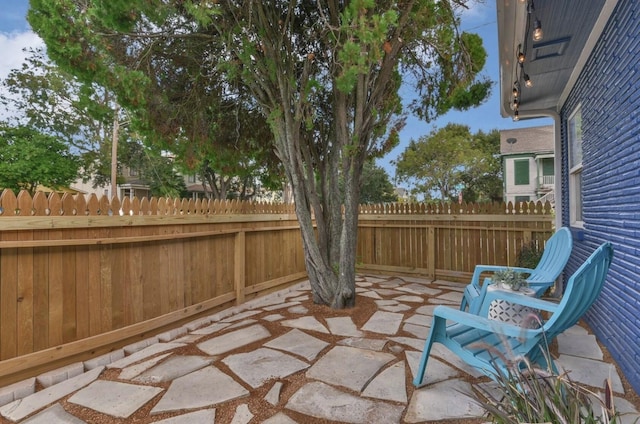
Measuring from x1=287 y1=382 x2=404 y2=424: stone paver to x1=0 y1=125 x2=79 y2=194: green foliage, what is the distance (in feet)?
49.4

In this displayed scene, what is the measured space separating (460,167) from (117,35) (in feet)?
56.4

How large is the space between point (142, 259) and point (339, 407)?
2256mm

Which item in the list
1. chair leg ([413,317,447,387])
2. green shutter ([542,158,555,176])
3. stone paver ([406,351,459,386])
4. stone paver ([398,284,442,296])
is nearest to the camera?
chair leg ([413,317,447,387])

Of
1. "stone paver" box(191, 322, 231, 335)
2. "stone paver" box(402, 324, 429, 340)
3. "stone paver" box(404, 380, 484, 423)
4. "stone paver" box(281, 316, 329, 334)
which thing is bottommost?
"stone paver" box(191, 322, 231, 335)

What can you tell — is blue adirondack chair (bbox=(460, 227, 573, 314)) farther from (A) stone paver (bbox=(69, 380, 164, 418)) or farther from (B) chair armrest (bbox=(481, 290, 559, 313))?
(A) stone paver (bbox=(69, 380, 164, 418))

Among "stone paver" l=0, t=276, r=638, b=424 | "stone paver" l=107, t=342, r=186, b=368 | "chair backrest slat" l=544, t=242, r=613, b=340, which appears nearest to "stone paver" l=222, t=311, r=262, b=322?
"stone paver" l=0, t=276, r=638, b=424

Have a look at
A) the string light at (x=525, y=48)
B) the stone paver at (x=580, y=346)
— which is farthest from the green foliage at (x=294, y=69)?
the stone paver at (x=580, y=346)

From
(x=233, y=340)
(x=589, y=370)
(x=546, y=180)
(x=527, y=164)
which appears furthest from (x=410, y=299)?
(x=527, y=164)

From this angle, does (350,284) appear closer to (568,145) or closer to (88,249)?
(88,249)

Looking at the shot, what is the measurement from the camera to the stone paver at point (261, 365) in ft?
7.43

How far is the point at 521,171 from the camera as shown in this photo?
59.6ft

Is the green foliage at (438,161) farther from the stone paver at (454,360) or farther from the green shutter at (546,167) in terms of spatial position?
the stone paver at (454,360)

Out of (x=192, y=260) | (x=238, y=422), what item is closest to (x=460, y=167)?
(x=192, y=260)

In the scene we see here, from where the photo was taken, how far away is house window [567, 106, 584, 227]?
3.90 m
